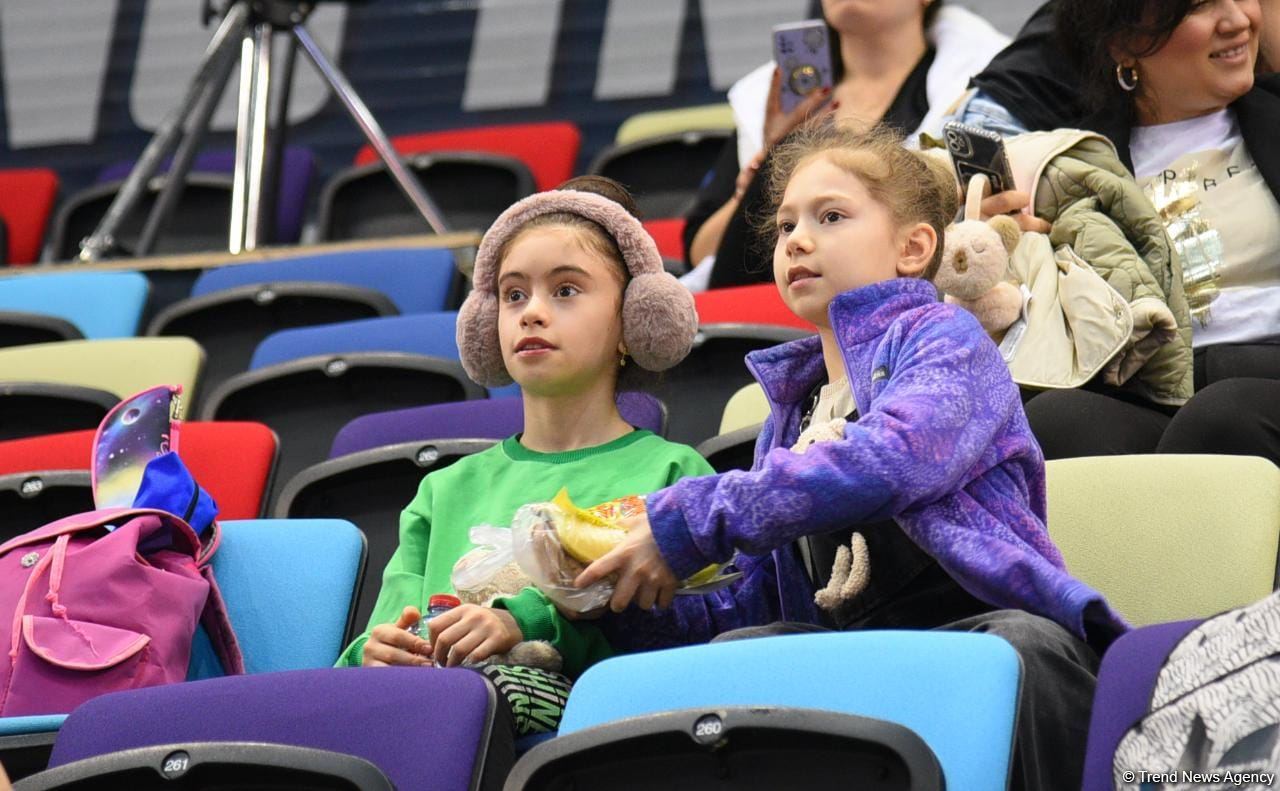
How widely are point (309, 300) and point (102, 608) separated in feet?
5.48

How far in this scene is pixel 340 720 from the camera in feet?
6.81

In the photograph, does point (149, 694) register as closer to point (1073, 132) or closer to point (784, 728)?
point (784, 728)

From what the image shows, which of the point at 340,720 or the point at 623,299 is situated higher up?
the point at 623,299

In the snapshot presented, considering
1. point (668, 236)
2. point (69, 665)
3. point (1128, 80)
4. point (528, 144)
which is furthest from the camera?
point (528, 144)

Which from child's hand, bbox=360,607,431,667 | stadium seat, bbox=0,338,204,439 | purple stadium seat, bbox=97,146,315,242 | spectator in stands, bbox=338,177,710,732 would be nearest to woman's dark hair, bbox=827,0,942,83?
spectator in stands, bbox=338,177,710,732

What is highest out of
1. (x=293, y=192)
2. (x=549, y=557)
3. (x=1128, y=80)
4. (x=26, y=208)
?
(x=1128, y=80)

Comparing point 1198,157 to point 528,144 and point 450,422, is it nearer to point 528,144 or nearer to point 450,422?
point 450,422

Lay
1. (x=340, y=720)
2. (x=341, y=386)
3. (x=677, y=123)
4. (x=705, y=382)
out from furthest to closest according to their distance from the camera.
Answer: (x=677, y=123) < (x=341, y=386) < (x=705, y=382) < (x=340, y=720)

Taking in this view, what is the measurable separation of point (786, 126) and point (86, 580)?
77.2 inches

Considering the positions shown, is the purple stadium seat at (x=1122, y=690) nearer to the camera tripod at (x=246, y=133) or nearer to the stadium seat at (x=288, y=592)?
the stadium seat at (x=288, y=592)

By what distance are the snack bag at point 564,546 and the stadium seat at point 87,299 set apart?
2254mm

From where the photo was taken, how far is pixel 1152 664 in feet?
5.89

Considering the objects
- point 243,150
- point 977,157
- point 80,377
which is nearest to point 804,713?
point 977,157

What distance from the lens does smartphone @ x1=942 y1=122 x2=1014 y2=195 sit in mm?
3035
